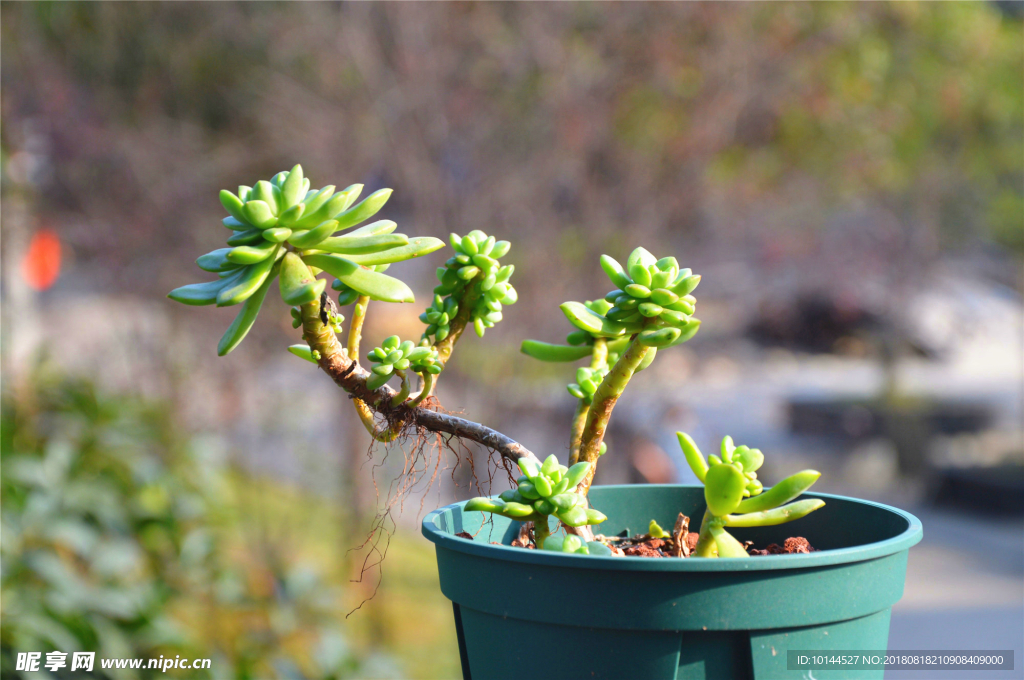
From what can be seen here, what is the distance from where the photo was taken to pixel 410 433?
647 millimetres

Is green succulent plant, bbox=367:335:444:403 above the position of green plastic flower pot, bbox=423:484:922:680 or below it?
above

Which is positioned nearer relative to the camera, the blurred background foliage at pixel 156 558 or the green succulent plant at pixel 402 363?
the green succulent plant at pixel 402 363

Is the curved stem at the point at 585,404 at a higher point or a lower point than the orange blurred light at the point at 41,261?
lower

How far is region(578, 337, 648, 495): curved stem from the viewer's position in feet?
1.68

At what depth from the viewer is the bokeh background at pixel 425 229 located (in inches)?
99.9

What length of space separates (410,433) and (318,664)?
1673mm

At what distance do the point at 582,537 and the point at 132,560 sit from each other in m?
2.04

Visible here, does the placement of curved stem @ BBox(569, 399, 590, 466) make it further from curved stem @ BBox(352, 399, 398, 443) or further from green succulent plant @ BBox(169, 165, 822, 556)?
curved stem @ BBox(352, 399, 398, 443)

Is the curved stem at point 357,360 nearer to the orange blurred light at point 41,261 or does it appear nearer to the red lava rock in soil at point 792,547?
the red lava rock in soil at point 792,547

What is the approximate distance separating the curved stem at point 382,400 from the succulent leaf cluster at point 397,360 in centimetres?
2

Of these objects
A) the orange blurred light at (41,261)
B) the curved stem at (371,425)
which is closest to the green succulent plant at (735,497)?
the curved stem at (371,425)

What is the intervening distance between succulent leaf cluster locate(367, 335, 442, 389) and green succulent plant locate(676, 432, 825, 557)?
0.18 metres

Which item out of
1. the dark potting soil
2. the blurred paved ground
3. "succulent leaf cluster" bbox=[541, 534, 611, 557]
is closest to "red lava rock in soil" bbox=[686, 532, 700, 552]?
the dark potting soil

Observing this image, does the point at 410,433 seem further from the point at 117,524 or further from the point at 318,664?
the point at 117,524
